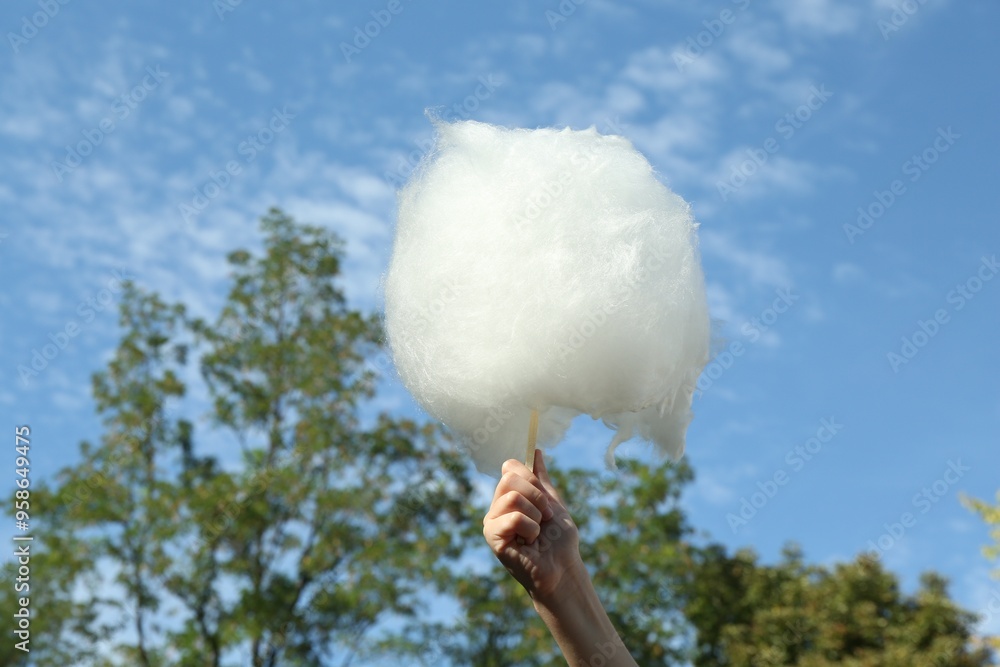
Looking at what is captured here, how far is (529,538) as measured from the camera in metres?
2.41

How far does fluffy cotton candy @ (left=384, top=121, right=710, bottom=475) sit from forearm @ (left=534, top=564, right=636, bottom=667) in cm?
62

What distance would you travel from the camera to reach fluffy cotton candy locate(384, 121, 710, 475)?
280cm

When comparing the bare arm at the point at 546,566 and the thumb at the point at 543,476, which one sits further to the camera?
the thumb at the point at 543,476

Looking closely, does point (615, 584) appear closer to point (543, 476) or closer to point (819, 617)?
point (819, 617)

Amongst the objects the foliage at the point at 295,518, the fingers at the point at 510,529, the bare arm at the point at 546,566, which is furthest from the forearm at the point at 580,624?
the foliage at the point at 295,518

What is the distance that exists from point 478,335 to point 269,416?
13713 millimetres

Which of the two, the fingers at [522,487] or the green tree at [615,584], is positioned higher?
the green tree at [615,584]

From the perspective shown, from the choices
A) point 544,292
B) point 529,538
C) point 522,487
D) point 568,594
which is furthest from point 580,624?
point 544,292

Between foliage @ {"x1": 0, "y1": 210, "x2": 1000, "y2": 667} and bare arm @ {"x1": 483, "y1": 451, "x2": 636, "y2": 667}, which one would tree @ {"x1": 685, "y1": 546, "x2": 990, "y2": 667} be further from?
bare arm @ {"x1": 483, "y1": 451, "x2": 636, "y2": 667}

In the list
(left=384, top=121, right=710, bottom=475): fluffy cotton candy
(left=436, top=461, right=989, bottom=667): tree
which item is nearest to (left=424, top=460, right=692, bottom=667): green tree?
(left=436, top=461, right=989, bottom=667): tree

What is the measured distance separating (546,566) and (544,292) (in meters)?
0.83

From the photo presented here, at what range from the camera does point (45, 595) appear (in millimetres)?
14961

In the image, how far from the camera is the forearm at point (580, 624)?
7.64ft

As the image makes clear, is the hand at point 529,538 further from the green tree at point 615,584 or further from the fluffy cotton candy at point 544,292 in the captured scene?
the green tree at point 615,584
